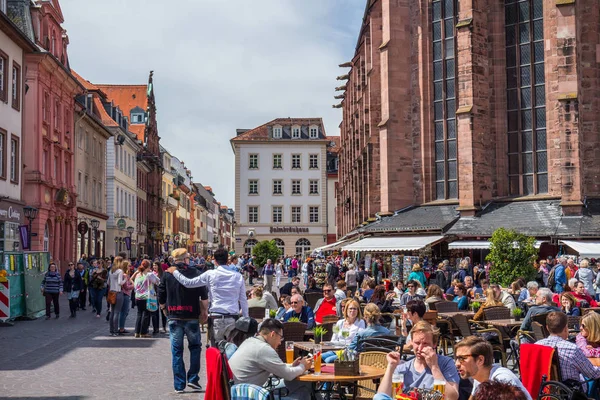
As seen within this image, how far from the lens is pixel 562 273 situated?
941 inches

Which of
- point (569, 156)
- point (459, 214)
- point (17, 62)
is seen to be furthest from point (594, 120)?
point (17, 62)

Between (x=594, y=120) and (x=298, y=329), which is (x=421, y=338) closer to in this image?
(x=298, y=329)

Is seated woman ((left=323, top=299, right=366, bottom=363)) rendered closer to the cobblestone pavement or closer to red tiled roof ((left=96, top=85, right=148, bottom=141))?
the cobblestone pavement

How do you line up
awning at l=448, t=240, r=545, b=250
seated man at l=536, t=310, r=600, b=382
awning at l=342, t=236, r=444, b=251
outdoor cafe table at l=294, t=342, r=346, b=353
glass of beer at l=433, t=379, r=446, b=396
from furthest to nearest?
→ awning at l=342, t=236, r=444, b=251 < awning at l=448, t=240, r=545, b=250 < outdoor cafe table at l=294, t=342, r=346, b=353 < seated man at l=536, t=310, r=600, b=382 < glass of beer at l=433, t=379, r=446, b=396

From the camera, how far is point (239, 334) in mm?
7605

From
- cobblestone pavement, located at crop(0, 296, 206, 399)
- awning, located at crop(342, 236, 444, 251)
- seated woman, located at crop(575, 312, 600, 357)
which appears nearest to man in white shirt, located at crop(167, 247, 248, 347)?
cobblestone pavement, located at crop(0, 296, 206, 399)

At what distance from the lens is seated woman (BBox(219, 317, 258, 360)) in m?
7.52

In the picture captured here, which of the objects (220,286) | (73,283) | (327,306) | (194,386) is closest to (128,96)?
(73,283)

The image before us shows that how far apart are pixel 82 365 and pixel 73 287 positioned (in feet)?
37.2

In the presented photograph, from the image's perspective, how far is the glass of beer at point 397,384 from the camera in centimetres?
616

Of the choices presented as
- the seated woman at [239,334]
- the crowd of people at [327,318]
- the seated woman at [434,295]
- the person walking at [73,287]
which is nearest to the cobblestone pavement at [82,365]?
the crowd of people at [327,318]

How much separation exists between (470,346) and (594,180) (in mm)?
29156

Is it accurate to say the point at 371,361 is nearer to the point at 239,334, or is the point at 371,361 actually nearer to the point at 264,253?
the point at 239,334

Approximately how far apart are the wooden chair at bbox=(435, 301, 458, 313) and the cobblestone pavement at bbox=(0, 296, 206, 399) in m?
4.65
